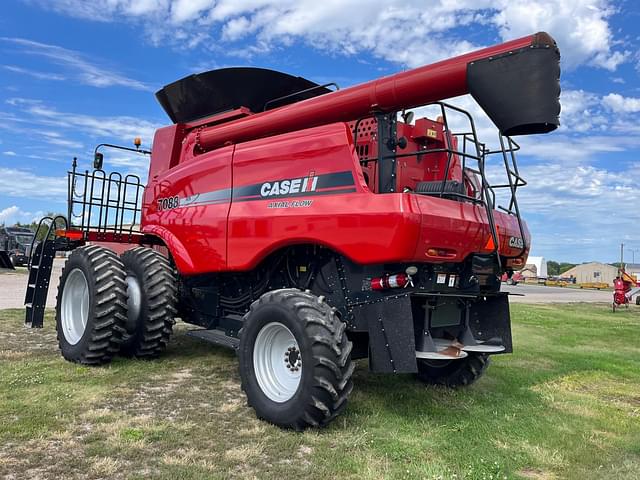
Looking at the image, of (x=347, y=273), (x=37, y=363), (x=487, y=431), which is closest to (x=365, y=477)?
(x=487, y=431)

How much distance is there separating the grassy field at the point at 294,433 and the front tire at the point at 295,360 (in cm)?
18

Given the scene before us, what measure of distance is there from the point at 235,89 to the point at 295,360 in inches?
153

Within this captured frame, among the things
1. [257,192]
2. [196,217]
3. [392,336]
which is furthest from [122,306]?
[392,336]

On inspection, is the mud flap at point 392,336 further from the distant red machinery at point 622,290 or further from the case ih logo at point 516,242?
the distant red machinery at point 622,290

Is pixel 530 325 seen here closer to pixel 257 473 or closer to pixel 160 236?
pixel 160 236

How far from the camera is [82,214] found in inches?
313


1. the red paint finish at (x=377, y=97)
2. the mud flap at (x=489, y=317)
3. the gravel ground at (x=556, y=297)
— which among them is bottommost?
Answer: the gravel ground at (x=556, y=297)

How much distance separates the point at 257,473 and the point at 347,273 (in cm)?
199

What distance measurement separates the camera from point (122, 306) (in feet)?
20.6

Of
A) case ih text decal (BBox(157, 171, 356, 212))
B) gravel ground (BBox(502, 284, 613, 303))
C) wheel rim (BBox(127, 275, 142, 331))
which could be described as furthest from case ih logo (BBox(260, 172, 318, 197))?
gravel ground (BBox(502, 284, 613, 303))

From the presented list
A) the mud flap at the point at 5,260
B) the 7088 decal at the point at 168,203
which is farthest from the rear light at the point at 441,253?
the mud flap at the point at 5,260

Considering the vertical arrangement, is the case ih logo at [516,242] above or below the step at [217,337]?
above

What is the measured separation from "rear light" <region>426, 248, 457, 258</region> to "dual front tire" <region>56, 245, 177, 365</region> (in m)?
3.33

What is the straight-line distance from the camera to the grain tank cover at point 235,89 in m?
7.02
